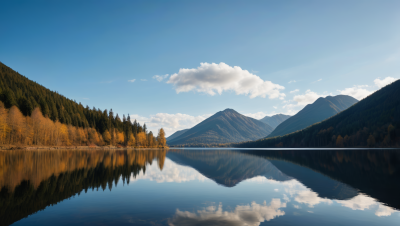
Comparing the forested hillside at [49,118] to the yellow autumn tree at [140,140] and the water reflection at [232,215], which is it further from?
the water reflection at [232,215]

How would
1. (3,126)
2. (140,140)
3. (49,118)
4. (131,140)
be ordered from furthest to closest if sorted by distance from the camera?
1. (140,140)
2. (131,140)
3. (49,118)
4. (3,126)

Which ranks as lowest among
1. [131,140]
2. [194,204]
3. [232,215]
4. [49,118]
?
[194,204]

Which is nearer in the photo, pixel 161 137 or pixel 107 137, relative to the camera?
pixel 107 137

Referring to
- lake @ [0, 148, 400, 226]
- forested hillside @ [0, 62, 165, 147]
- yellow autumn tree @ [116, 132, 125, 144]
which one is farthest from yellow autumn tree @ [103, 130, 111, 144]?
lake @ [0, 148, 400, 226]

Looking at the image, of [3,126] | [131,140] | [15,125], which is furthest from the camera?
[131,140]

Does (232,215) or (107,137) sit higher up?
(107,137)

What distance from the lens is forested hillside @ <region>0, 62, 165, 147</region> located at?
9014 centimetres

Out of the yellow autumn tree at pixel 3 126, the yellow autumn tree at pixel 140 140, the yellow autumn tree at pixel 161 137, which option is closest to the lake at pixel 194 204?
the yellow autumn tree at pixel 3 126

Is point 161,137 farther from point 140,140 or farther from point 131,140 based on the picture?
point 131,140

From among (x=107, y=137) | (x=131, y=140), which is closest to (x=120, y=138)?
(x=131, y=140)

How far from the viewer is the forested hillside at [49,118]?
296 ft

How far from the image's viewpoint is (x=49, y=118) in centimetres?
11938

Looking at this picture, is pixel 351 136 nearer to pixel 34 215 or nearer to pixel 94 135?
pixel 94 135

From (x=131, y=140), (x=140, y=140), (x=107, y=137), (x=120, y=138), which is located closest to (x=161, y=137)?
(x=140, y=140)
